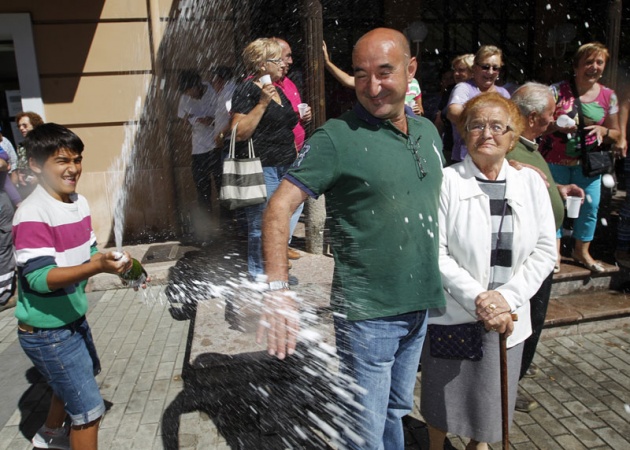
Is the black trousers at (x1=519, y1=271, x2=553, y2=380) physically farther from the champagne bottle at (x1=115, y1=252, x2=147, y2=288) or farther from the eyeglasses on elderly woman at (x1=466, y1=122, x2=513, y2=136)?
the champagne bottle at (x1=115, y1=252, x2=147, y2=288)

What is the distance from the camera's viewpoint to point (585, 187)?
505 cm

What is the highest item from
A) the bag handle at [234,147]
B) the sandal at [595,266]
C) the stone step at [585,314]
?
the bag handle at [234,147]

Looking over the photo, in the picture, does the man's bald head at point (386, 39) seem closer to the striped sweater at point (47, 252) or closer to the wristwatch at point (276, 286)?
the wristwatch at point (276, 286)

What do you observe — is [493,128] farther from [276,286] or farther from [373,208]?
[276,286]

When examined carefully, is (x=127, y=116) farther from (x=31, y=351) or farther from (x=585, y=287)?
(x=585, y=287)

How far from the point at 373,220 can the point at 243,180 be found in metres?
2.17

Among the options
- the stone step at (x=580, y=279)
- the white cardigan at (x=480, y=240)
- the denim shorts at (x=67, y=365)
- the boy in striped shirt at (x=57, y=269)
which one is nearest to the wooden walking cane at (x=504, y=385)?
the white cardigan at (x=480, y=240)

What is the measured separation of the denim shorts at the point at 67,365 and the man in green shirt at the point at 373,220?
1.27m

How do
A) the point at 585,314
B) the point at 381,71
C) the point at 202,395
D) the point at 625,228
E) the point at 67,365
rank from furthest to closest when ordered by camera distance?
1. the point at 625,228
2. the point at 585,314
3. the point at 202,395
4. the point at 67,365
5. the point at 381,71

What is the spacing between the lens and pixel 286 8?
8594 millimetres

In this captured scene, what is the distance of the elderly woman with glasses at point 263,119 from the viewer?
429cm

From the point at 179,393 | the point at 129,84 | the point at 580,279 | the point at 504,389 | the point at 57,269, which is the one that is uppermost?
the point at 129,84

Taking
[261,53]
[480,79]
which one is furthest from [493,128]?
[480,79]

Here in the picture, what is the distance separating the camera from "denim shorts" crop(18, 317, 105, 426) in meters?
2.79
